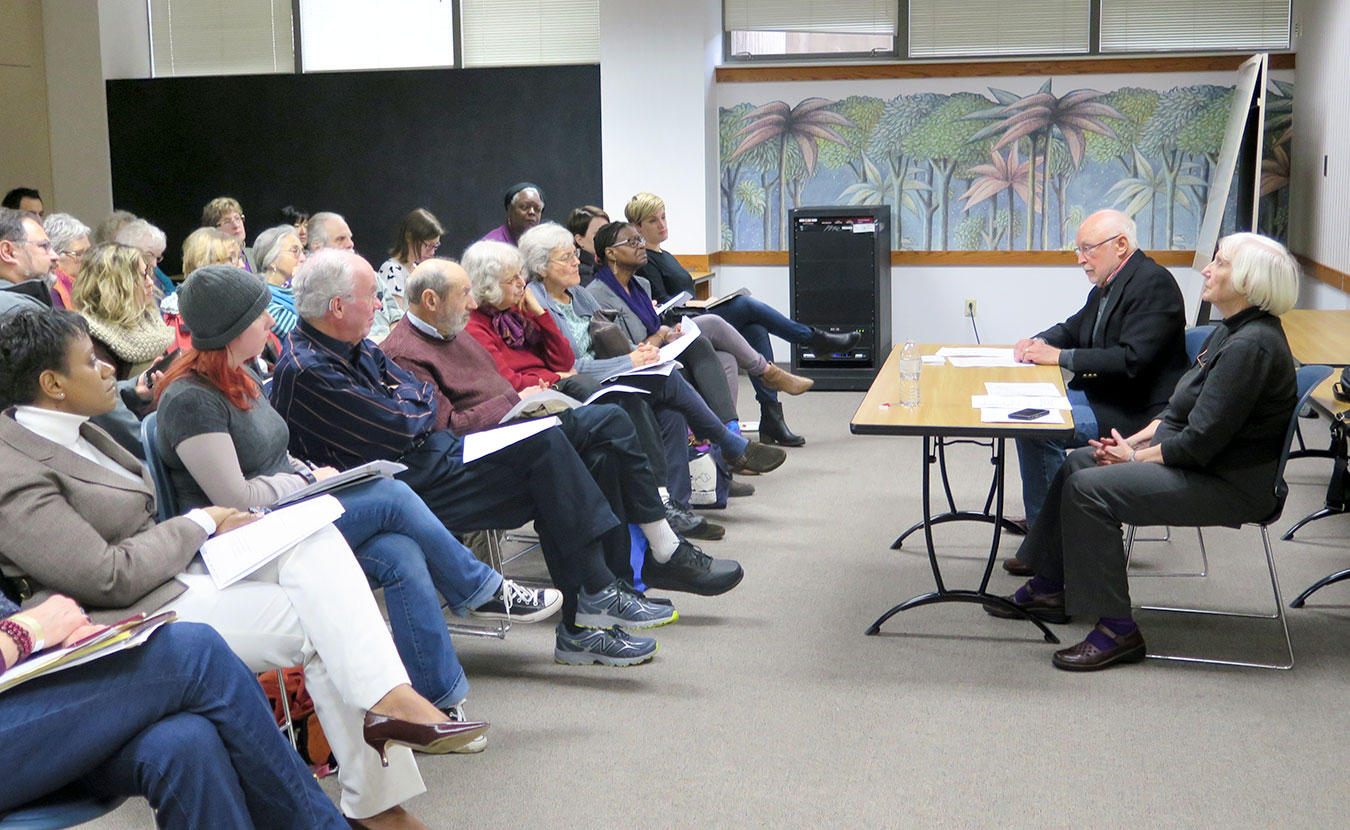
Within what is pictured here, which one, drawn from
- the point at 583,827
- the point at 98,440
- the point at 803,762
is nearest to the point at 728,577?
the point at 803,762

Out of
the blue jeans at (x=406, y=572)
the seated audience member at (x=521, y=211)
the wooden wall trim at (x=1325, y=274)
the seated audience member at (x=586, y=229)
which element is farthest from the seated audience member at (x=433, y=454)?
the wooden wall trim at (x=1325, y=274)

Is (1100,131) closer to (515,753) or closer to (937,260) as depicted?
(937,260)

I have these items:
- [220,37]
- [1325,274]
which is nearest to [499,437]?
[1325,274]

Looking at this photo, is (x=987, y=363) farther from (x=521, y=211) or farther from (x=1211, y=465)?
(x=521, y=211)

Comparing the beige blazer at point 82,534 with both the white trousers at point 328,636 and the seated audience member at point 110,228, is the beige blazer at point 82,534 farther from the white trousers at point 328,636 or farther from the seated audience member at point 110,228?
the seated audience member at point 110,228

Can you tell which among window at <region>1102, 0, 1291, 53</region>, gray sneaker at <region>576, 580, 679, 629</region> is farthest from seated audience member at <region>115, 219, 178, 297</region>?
window at <region>1102, 0, 1291, 53</region>

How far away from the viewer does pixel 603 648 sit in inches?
131

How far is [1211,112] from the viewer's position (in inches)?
310

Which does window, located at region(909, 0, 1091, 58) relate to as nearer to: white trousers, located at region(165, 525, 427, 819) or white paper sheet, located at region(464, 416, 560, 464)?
white paper sheet, located at region(464, 416, 560, 464)

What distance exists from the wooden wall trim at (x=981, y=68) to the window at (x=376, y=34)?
2066 millimetres

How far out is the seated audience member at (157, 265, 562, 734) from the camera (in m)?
2.50

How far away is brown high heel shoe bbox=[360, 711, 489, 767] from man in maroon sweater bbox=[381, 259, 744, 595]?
1317 millimetres

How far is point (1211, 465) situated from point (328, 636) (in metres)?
2.33

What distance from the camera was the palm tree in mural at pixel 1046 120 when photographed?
315 inches
